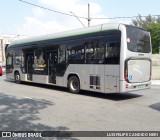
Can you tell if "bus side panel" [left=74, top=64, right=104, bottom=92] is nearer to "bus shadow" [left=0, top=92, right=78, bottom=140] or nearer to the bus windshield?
the bus windshield

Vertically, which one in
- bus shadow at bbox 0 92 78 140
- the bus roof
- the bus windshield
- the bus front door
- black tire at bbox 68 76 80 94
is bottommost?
bus shadow at bbox 0 92 78 140

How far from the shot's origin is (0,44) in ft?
265

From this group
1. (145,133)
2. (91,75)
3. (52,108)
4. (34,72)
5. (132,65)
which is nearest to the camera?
(145,133)

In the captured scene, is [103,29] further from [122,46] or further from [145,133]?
[145,133]

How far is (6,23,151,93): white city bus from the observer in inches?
423

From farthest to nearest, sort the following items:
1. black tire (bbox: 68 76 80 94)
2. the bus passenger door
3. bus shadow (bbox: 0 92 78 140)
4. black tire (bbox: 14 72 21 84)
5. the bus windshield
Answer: black tire (bbox: 14 72 21 84), the bus passenger door, black tire (bbox: 68 76 80 94), the bus windshield, bus shadow (bbox: 0 92 78 140)

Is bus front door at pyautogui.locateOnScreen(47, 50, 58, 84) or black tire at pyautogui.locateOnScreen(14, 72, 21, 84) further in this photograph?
black tire at pyautogui.locateOnScreen(14, 72, 21, 84)

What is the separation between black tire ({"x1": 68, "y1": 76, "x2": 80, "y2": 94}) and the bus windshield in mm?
3433

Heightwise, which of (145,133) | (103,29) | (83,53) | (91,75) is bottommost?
(145,133)

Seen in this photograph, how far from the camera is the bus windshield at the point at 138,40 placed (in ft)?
35.8

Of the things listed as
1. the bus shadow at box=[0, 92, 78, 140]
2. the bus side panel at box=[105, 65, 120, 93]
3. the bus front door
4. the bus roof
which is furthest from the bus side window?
the bus front door

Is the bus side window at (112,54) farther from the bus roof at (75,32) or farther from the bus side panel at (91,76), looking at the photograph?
the bus roof at (75,32)

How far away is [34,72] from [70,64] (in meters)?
3.91

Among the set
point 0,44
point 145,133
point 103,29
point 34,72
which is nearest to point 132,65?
point 103,29
